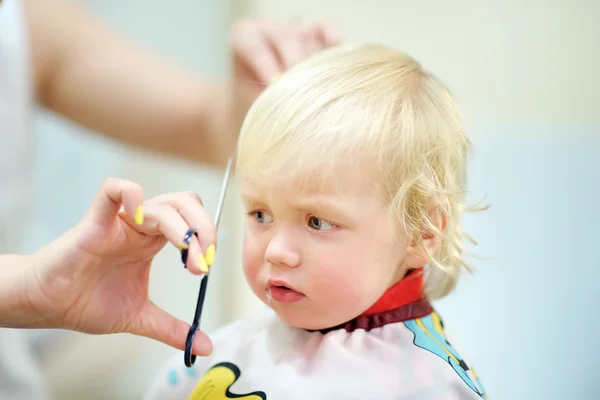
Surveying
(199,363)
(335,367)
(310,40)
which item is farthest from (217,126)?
(335,367)

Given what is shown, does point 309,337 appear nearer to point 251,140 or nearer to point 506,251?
point 251,140

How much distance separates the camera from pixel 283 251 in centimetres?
57

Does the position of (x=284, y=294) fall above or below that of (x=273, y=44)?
below

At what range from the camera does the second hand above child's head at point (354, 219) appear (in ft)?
1.88

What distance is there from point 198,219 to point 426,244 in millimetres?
195

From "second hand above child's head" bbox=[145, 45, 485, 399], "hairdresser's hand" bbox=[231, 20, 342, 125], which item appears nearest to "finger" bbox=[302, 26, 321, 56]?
"hairdresser's hand" bbox=[231, 20, 342, 125]

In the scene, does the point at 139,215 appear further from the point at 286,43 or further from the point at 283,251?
the point at 286,43

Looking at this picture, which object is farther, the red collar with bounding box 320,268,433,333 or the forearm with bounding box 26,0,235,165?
the forearm with bounding box 26,0,235,165

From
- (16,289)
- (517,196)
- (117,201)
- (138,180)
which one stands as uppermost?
(117,201)

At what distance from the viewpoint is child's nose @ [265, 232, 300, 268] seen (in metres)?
0.57

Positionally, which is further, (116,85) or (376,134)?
(116,85)

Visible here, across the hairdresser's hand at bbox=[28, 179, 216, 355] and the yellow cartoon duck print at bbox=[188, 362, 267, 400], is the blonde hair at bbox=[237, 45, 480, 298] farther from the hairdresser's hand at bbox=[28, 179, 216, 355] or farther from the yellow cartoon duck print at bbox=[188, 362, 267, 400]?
the yellow cartoon duck print at bbox=[188, 362, 267, 400]

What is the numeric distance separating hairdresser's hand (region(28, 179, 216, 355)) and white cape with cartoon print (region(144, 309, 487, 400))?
0.19 ft

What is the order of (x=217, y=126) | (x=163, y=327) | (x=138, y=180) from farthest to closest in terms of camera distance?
1. (x=138, y=180)
2. (x=217, y=126)
3. (x=163, y=327)
